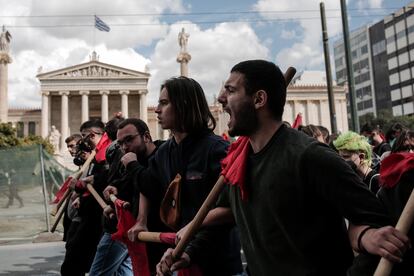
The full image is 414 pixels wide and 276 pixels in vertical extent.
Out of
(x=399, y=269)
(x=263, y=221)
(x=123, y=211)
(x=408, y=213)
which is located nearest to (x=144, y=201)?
(x=123, y=211)

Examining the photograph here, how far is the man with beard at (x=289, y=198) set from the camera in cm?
154

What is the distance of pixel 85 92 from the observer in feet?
208

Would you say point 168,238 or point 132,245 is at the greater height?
point 168,238

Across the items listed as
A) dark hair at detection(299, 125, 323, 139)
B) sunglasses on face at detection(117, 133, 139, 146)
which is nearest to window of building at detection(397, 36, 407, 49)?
dark hair at detection(299, 125, 323, 139)

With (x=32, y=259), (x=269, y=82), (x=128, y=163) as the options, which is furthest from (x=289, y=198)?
(x=32, y=259)

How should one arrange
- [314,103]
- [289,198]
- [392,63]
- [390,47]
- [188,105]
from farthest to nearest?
[314,103] < [390,47] < [392,63] < [188,105] < [289,198]

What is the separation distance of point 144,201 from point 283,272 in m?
1.39

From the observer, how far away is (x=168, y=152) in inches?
111

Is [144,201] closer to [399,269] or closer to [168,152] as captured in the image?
[168,152]

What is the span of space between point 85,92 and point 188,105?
63.2 m

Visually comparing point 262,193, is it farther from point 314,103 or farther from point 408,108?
point 314,103

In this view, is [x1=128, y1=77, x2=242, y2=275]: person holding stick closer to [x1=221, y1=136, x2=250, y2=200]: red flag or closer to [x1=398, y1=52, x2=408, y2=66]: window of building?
[x1=221, y1=136, x2=250, y2=200]: red flag

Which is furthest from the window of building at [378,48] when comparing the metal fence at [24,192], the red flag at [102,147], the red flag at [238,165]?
the red flag at [238,165]

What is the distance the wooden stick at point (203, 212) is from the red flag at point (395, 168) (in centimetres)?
57
